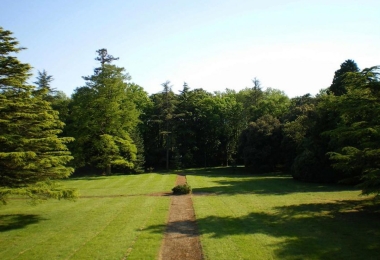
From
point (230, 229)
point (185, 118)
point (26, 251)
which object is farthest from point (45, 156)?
point (185, 118)

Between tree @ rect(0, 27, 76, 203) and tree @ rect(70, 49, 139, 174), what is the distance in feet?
80.9

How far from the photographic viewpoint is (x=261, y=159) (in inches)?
1873

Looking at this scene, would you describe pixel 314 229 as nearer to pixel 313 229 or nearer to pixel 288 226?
pixel 313 229

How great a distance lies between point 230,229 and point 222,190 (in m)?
13.1

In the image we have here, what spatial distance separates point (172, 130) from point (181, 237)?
156 feet

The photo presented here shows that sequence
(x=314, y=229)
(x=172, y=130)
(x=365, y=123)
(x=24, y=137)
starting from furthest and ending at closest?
1. (x=172, y=130)
2. (x=365, y=123)
3. (x=24, y=137)
4. (x=314, y=229)

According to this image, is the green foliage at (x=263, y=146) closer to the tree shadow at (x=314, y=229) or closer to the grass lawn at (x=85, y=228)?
the grass lawn at (x=85, y=228)

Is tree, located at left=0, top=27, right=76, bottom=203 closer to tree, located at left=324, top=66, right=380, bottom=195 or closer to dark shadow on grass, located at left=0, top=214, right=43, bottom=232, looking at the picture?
dark shadow on grass, located at left=0, top=214, right=43, bottom=232

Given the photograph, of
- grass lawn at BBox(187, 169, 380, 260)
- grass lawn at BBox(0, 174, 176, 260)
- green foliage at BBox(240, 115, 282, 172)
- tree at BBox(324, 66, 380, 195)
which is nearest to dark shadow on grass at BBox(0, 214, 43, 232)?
grass lawn at BBox(0, 174, 176, 260)

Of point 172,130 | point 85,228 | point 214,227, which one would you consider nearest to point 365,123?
point 214,227

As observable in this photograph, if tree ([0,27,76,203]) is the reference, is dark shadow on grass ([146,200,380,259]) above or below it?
below

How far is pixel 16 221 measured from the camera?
55.4 ft

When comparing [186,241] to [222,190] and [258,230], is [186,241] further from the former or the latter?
[222,190]

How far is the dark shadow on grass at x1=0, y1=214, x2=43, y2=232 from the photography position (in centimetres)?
1573
